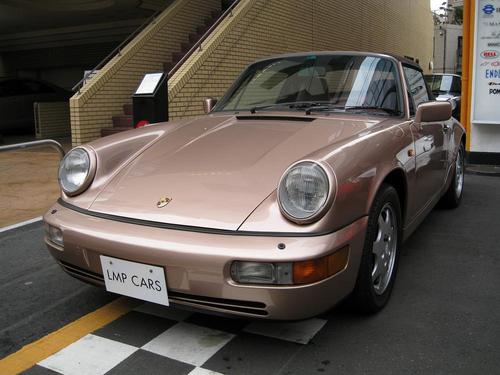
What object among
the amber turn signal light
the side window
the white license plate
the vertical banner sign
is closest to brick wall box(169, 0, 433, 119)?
the vertical banner sign

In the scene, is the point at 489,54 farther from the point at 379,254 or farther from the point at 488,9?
the point at 379,254

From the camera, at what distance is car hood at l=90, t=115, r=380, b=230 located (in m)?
2.35

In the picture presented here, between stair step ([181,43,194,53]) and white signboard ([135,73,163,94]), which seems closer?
white signboard ([135,73,163,94])

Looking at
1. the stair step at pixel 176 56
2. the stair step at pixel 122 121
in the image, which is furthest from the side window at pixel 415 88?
the stair step at pixel 176 56

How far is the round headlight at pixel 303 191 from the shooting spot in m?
2.19

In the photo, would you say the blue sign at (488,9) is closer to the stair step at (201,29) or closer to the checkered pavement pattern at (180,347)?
the stair step at (201,29)

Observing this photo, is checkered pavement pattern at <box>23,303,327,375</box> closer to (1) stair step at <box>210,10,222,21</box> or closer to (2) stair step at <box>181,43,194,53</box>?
(2) stair step at <box>181,43,194,53</box>

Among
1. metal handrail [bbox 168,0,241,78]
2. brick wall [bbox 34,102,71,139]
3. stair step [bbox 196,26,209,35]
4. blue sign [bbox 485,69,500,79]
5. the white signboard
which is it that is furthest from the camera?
brick wall [bbox 34,102,71,139]

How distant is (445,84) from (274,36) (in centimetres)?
515

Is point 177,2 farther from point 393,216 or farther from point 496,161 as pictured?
point 393,216

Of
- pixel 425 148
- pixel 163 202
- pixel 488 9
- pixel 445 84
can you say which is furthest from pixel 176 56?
pixel 163 202

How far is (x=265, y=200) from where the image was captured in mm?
2320

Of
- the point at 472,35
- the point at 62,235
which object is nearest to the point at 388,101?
the point at 62,235

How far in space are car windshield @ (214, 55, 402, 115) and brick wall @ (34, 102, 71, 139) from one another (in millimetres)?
8334
